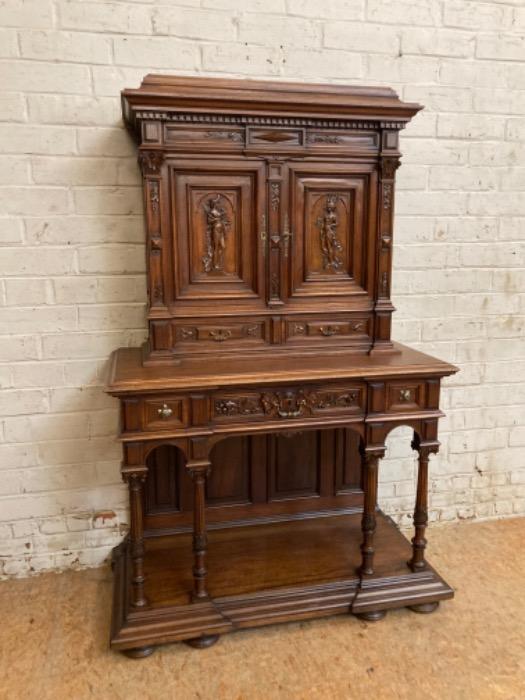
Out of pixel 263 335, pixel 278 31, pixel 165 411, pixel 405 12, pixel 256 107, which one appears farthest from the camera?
pixel 405 12

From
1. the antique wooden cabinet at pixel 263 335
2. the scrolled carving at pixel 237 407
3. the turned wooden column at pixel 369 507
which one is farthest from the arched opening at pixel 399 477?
the scrolled carving at pixel 237 407

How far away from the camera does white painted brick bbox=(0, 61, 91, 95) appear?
2090 mm

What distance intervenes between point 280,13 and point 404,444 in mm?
2014

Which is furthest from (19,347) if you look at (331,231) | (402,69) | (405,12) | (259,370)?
(405,12)

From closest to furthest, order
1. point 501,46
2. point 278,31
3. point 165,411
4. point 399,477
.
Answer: point 165,411 < point 278,31 < point 501,46 < point 399,477

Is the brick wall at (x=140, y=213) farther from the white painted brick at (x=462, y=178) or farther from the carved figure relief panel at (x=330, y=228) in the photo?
the carved figure relief panel at (x=330, y=228)

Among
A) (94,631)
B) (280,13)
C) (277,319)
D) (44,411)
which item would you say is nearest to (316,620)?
(94,631)

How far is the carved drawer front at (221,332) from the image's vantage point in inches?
82.4

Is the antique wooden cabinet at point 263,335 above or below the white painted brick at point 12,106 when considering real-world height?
below

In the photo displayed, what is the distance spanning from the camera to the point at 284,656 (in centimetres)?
193

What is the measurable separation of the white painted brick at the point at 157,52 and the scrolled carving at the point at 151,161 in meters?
0.52

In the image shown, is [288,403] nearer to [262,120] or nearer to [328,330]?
[328,330]

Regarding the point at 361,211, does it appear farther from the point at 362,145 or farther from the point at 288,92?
the point at 288,92

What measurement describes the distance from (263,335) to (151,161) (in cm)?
76
